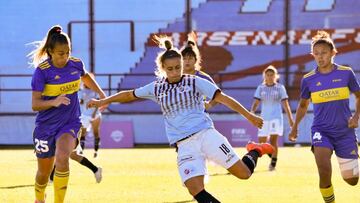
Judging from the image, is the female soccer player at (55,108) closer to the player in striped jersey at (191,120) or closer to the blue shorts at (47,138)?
the blue shorts at (47,138)

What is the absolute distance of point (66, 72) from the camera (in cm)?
1020

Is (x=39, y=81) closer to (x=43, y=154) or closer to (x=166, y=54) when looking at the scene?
(x=43, y=154)

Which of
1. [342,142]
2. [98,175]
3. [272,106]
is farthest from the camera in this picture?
[272,106]

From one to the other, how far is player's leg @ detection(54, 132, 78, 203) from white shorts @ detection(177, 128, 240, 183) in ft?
4.90

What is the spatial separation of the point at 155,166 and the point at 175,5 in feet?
55.4

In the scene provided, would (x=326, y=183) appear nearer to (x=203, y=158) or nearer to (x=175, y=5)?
(x=203, y=158)

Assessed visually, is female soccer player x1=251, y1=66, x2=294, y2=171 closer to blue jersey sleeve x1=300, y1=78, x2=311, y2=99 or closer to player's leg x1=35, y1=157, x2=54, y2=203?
blue jersey sleeve x1=300, y1=78, x2=311, y2=99

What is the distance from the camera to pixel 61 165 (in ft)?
32.3

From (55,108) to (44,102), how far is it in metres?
0.23

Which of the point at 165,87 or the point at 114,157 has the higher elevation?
the point at 165,87

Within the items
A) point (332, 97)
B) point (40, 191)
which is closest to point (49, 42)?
point (40, 191)

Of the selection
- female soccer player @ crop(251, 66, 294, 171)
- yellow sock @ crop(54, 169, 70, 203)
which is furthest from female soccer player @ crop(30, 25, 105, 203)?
female soccer player @ crop(251, 66, 294, 171)

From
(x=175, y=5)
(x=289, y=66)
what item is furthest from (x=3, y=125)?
(x=289, y=66)

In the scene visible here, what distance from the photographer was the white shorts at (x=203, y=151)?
29.4 feet
